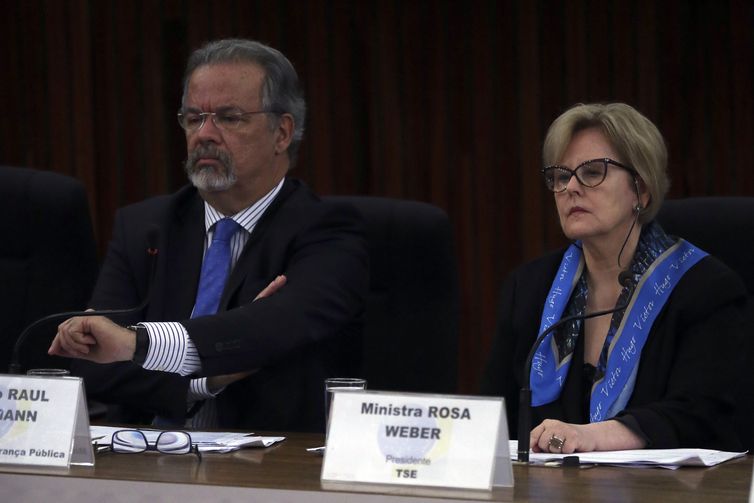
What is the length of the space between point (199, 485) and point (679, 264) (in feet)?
4.22

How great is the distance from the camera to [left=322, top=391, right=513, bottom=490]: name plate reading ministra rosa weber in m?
1.52

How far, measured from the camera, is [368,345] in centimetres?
288

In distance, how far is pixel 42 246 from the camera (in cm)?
296

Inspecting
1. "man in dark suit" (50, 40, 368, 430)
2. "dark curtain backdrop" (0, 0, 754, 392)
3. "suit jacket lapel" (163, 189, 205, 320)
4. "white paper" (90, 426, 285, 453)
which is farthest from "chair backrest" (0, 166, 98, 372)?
"dark curtain backdrop" (0, 0, 754, 392)

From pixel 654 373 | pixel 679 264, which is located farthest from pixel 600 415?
pixel 679 264

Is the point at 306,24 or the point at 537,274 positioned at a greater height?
the point at 306,24

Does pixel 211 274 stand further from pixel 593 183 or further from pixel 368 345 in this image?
pixel 593 183

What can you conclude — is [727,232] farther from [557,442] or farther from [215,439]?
[215,439]

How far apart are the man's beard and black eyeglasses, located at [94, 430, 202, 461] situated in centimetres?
86

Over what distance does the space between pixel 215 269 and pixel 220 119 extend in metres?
0.35

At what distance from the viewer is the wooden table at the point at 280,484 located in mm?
1521

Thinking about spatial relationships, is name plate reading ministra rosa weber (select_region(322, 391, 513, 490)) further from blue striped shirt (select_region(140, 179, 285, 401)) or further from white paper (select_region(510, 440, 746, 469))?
blue striped shirt (select_region(140, 179, 285, 401))

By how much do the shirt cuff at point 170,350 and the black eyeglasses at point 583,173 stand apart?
807 millimetres

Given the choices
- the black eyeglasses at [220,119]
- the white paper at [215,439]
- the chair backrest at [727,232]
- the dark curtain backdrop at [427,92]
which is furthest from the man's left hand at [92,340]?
the dark curtain backdrop at [427,92]
